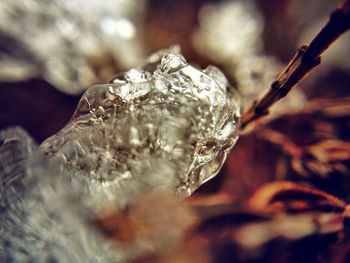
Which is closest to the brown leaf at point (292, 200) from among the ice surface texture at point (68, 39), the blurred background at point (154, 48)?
the blurred background at point (154, 48)

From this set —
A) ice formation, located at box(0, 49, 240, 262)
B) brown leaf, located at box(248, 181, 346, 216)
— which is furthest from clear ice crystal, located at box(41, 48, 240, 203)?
brown leaf, located at box(248, 181, 346, 216)

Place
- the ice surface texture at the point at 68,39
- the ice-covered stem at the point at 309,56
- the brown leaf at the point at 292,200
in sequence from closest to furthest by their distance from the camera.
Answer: the ice-covered stem at the point at 309,56 < the brown leaf at the point at 292,200 < the ice surface texture at the point at 68,39

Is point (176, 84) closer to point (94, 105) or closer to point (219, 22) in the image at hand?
point (94, 105)

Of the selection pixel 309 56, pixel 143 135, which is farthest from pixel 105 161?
pixel 309 56

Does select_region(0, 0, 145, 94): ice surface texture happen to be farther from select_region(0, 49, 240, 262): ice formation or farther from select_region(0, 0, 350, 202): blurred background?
select_region(0, 49, 240, 262): ice formation

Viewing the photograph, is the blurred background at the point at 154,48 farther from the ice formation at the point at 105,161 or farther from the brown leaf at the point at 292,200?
the ice formation at the point at 105,161

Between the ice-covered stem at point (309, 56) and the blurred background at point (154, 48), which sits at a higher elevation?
the blurred background at point (154, 48)
